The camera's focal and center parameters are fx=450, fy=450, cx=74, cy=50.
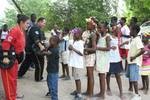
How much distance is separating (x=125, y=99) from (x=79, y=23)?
552 inches

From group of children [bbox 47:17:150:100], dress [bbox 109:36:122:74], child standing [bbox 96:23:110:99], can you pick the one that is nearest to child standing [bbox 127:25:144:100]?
group of children [bbox 47:17:150:100]

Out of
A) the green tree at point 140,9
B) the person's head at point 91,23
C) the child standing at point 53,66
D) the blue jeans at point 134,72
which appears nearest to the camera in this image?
the child standing at point 53,66

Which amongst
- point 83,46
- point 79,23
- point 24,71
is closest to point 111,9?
point 79,23

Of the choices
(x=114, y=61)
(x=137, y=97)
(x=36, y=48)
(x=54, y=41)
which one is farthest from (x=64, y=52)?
(x=54, y=41)

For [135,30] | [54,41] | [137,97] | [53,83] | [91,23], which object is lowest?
[137,97]

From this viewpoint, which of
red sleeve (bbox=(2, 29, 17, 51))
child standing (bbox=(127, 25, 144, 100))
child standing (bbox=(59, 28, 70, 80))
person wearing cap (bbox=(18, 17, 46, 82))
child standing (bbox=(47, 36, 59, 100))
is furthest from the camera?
child standing (bbox=(59, 28, 70, 80))

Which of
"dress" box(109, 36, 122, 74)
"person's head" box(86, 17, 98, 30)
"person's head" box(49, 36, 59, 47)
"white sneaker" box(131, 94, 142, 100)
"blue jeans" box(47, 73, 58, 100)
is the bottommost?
"white sneaker" box(131, 94, 142, 100)

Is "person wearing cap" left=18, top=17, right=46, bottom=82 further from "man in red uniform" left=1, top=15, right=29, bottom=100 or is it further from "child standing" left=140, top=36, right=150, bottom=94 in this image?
"child standing" left=140, top=36, right=150, bottom=94

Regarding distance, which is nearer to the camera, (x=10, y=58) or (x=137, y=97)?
(x=10, y=58)

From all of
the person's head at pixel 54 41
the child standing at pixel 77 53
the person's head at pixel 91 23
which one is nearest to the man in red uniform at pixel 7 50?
the person's head at pixel 54 41

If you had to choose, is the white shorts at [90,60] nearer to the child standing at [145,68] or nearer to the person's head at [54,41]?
the person's head at [54,41]

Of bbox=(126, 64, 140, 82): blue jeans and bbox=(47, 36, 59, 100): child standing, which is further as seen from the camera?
bbox=(126, 64, 140, 82): blue jeans

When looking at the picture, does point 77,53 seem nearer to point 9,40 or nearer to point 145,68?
point 9,40

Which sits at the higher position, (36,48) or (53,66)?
(36,48)
